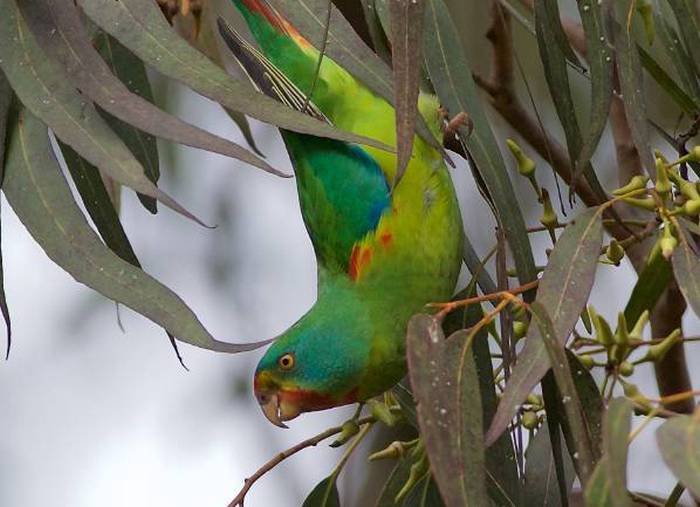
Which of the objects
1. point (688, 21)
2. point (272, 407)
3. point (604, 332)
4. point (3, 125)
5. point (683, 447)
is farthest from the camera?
point (272, 407)

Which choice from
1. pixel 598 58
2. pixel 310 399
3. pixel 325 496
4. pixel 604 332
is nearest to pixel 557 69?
pixel 598 58

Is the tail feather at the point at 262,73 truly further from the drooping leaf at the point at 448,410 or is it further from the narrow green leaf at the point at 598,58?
the drooping leaf at the point at 448,410

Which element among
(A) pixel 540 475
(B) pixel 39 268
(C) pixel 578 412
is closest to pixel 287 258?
(B) pixel 39 268

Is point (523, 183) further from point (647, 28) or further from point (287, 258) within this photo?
point (647, 28)

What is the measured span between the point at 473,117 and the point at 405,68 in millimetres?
385

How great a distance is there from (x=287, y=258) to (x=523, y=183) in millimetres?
1138

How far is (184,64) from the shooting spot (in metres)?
1.25

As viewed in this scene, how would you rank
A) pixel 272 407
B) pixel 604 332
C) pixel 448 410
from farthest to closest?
pixel 272 407, pixel 604 332, pixel 448 410

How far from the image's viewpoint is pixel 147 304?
1.21 metres

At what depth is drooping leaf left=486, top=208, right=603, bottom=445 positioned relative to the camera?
106cm

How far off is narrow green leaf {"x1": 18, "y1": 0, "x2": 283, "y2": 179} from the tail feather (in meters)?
0.51

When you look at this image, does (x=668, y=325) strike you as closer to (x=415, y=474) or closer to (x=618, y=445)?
(x=415, y=474)

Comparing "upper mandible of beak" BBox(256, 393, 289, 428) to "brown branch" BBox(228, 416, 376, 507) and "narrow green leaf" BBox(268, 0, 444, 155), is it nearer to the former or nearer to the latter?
"brown branch" BBox(228, 416, 376, 507)

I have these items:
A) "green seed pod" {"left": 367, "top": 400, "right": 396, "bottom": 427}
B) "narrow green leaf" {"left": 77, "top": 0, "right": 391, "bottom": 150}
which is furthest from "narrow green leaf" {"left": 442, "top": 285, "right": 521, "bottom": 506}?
"narrow green leaf" {"left": 77, "top": 0, "right": 391, "bottom": 150}
